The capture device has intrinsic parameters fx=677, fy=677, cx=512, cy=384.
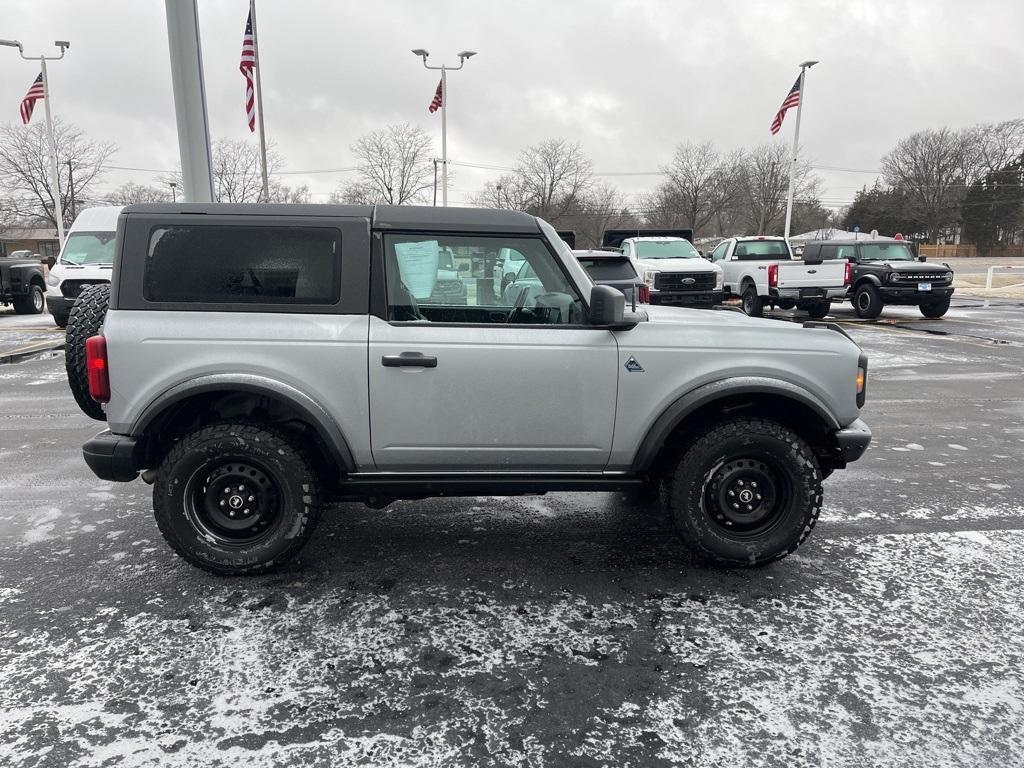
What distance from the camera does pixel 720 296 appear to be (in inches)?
618

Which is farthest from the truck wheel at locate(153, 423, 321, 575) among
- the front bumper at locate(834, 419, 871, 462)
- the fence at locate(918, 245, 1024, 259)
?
the fence at locate(918, 245, 1024, 259)

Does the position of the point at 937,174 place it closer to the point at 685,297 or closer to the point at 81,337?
the point at 685,297

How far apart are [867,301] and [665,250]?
504cm

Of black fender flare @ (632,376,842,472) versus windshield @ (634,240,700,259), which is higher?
windshield @ (634,240,700,259)

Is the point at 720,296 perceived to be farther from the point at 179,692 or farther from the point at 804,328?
the point at 179,692

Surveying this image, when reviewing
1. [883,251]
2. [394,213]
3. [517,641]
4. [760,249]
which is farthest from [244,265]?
[883,251]

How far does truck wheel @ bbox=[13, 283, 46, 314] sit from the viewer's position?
17453mm

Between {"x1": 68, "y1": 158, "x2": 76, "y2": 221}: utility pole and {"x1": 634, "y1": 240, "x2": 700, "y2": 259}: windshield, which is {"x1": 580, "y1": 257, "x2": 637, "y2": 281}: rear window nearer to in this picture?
{"x1": 634, "y1": 240, "x2": 700, "y2": 259}: windshield

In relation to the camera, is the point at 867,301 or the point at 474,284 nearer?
the point at 474,284

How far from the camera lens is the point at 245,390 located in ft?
10.6

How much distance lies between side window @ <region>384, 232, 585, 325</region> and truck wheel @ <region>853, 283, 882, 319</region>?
50.1 ft

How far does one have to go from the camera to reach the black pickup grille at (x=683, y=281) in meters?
15.3

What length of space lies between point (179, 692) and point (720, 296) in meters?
14.8

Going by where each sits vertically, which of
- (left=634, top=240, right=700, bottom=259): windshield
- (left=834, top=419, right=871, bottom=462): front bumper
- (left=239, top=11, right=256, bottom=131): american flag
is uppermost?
(left=239, top=11, right=256, bottom=131): american flag
